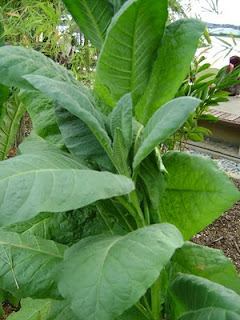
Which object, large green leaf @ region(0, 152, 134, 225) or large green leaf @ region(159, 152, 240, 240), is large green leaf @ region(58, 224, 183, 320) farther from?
large green leaf @ region(159, 152, 240, 240)

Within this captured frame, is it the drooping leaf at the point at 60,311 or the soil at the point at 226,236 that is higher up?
the drooping leaf at the point at 60,311

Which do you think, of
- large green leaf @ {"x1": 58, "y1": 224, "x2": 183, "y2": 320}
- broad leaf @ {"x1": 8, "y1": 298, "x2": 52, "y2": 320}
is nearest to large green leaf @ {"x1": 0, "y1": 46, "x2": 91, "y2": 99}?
large green leaf @ {"x1": 58, "y1": 224, "x2": 183, "y2": 320}

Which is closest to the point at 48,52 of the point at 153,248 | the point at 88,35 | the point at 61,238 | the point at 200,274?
the point at 88,35

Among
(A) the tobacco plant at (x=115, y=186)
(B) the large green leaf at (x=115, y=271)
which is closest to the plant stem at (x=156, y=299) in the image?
(A) the tobacco plant at (x=115, y=186)

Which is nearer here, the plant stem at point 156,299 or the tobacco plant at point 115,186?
the tobacco plant at point 115,186

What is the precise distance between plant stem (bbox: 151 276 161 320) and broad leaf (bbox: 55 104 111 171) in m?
0.28

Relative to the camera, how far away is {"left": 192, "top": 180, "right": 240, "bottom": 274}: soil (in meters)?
2.05

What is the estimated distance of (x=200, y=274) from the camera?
1007 mm

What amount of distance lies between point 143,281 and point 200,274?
15.5 inches

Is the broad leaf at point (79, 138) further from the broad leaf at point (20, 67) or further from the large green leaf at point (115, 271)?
the large green leaf at point (115, 271)

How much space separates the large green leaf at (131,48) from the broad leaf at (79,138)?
0.33 ft

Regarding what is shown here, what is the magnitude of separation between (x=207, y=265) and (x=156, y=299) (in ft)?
0.47

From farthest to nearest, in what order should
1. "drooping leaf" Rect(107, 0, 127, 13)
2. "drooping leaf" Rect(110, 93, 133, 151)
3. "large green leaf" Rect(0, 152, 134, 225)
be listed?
"drooping leaf" Rect(107, 0, 127, 13), "drooping leaf" Rect(110, 93, 133, 151), "large green leaf" Rect(0, 152, 134, 225)

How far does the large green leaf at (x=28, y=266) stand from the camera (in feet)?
2.86
